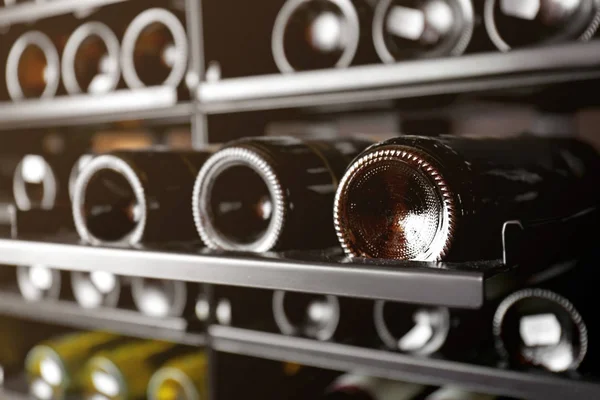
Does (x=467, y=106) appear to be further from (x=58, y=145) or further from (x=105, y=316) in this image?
(x=58, y=145)

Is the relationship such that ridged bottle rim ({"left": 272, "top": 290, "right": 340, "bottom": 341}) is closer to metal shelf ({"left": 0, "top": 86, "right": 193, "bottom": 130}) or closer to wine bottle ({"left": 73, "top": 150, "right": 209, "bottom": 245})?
wine bottle ({"left": 73, "top": 150, "right": 209, "bottom": 245})

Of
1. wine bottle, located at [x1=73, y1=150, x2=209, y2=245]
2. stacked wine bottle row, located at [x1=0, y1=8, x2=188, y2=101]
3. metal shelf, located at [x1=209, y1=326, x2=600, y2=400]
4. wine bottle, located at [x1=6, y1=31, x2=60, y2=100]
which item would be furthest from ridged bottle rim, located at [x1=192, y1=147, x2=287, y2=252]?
wine bottle, located at [x1=6, y1=31, x2=60, y2=100]

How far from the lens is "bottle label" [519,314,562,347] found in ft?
3.22

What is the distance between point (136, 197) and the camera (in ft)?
3.72

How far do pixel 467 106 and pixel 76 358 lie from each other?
112 centimetres

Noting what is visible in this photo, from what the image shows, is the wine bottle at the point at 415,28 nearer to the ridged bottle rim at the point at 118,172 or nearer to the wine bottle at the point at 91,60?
the ridged bottle rim at the point at 118,172

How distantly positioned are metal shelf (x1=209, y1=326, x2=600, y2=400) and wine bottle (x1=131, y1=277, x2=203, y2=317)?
0.16 metres

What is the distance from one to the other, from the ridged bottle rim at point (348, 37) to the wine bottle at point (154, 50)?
217 millimetres

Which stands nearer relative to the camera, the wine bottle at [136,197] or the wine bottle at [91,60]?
the wine bottle at [136,197]

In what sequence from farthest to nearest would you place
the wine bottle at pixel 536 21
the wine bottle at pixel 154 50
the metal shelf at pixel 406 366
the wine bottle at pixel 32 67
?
the wine bottle at pixel 32 67 < the wine bottle at pixel 154 50 < the wine bottle at pixel 536 21 < the metal shelf at pixel 406 366

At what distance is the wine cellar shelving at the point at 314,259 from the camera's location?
28.8 inches

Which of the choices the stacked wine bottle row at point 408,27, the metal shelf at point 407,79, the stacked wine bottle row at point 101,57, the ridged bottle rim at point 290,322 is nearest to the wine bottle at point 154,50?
the stacked wine bottle row at point 101,57

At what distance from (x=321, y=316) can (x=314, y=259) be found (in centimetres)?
45

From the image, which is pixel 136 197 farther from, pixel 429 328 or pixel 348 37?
pixel 429 328
